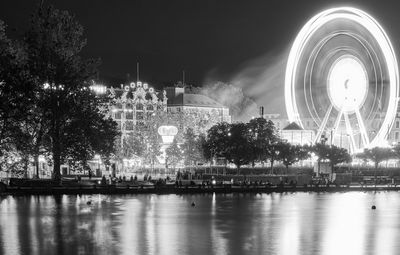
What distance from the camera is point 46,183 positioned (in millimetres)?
88938

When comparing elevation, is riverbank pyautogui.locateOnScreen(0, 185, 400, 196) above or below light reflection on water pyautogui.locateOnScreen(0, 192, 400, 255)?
above

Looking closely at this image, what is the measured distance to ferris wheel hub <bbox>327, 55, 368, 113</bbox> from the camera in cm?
11744

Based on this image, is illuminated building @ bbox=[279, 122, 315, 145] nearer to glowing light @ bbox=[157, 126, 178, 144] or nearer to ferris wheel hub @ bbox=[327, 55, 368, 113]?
glowing light @ bbox=[157, 126, 178, 144]

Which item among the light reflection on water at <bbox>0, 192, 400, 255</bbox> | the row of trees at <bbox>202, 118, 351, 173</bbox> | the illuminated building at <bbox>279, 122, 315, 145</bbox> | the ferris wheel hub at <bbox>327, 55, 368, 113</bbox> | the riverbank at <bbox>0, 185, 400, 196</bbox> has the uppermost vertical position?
the ferris wheel hub at <bbox>327, 55, 368, 113</bbox>

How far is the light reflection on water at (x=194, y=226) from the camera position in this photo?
43938mm

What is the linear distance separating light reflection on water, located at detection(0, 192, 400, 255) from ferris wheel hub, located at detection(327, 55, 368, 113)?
37.8 metres

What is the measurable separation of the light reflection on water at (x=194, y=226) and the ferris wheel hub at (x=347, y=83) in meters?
37.8

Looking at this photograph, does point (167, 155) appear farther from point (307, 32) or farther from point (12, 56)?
point (12, 56)

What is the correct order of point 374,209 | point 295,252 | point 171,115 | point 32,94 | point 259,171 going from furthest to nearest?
1. point 171,115
2. point 259,171
3. point 32,94
4. point 374,209
5. point 295,252

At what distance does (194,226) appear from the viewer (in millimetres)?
54656

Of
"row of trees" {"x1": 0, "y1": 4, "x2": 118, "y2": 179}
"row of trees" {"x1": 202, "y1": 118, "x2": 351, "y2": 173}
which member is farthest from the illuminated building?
"row of trees" {"x1": 0, "y1": 4, "x2": 118, "y2": 179}

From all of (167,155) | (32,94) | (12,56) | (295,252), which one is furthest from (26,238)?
(167,155)

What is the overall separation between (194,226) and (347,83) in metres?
68.5

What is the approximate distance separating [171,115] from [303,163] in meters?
39.2
